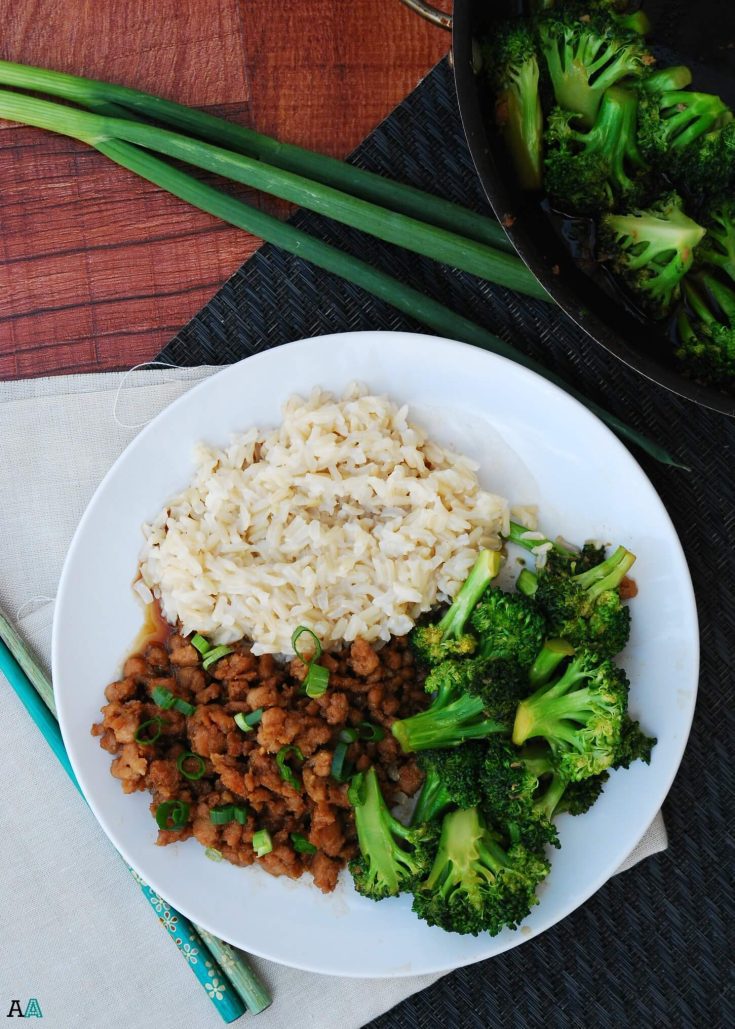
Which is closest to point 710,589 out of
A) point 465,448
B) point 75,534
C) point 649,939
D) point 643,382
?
point 643,382

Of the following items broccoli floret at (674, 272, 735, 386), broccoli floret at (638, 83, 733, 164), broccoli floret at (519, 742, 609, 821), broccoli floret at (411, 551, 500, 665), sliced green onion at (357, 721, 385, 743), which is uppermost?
broccoli floret at (638, 83, 733, 164)

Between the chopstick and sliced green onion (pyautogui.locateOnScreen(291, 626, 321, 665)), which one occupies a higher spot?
sliced green onion (pyautogui.locateOnScreen(291, 626, 321, 665))

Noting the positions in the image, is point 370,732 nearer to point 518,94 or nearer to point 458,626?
point 458,626

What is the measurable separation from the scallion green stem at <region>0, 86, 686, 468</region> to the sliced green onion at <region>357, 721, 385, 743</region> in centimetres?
114

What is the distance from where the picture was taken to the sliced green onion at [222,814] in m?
2.62

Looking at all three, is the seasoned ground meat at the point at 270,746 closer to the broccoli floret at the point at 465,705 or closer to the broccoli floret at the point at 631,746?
the broccoli floret at the point at 465,705

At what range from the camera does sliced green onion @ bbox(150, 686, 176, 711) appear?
2684 mm

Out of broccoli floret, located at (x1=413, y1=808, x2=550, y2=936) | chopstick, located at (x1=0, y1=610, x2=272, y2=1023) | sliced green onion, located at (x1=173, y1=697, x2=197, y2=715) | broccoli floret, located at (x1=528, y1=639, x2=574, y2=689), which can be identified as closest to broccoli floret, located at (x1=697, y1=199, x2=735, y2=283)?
broccoli floret, located at (x1=528, y1=639, x2=574, y2=689)

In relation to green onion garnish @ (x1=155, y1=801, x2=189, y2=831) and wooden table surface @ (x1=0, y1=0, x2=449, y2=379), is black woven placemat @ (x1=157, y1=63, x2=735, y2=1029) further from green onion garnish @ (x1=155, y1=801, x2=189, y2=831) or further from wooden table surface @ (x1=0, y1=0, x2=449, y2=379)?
green onion garnish @ (x1=155, y1=801, x2=189, y2=831)

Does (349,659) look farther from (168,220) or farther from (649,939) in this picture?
(168,220)

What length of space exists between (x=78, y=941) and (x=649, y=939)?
5.86ft

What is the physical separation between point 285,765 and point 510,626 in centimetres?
74

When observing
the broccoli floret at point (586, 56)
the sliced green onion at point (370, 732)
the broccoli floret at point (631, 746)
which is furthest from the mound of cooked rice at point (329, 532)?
the broccoli floret at point (586, 56)

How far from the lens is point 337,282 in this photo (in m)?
2.92
